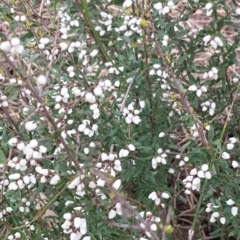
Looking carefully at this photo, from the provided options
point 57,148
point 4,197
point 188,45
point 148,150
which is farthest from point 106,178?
point 188,45

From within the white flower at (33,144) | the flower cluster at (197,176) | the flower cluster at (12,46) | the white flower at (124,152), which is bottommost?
the flower cluster at (197,176)


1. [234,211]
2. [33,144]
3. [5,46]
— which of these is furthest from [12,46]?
[234,211]

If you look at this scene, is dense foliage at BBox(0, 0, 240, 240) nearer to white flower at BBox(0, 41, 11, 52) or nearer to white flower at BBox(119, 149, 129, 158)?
white flower at BBox(119, 149, 129, 158)

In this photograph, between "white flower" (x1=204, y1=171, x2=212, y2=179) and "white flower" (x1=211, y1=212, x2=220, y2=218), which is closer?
"white flower" (x1=204, y1=171, x2=212, y2=179)

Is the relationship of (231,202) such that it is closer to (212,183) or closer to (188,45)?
(212,183)

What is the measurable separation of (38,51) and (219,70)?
669mm

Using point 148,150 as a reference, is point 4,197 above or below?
below

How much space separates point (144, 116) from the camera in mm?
2166

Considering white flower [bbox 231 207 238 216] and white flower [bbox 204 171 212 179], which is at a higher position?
white flower [bbox 204 171 212 179]

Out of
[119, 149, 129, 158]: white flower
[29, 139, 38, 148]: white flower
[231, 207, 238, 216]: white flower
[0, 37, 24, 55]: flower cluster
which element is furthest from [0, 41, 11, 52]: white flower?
[231, 207, 238, 216]: white flower

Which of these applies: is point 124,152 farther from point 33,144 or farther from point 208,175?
point 33,144

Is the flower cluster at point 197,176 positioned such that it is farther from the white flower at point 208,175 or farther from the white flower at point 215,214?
the white flower at point 215,214

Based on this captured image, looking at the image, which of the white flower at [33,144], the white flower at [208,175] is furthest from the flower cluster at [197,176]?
the white flower at [33,144]

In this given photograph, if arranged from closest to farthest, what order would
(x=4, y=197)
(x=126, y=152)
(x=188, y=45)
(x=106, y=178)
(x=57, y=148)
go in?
(x=106, y=178) < (x=57, y=148) < (x=126, y=152) < (x=4, y=197) < (x=188, y=45)
